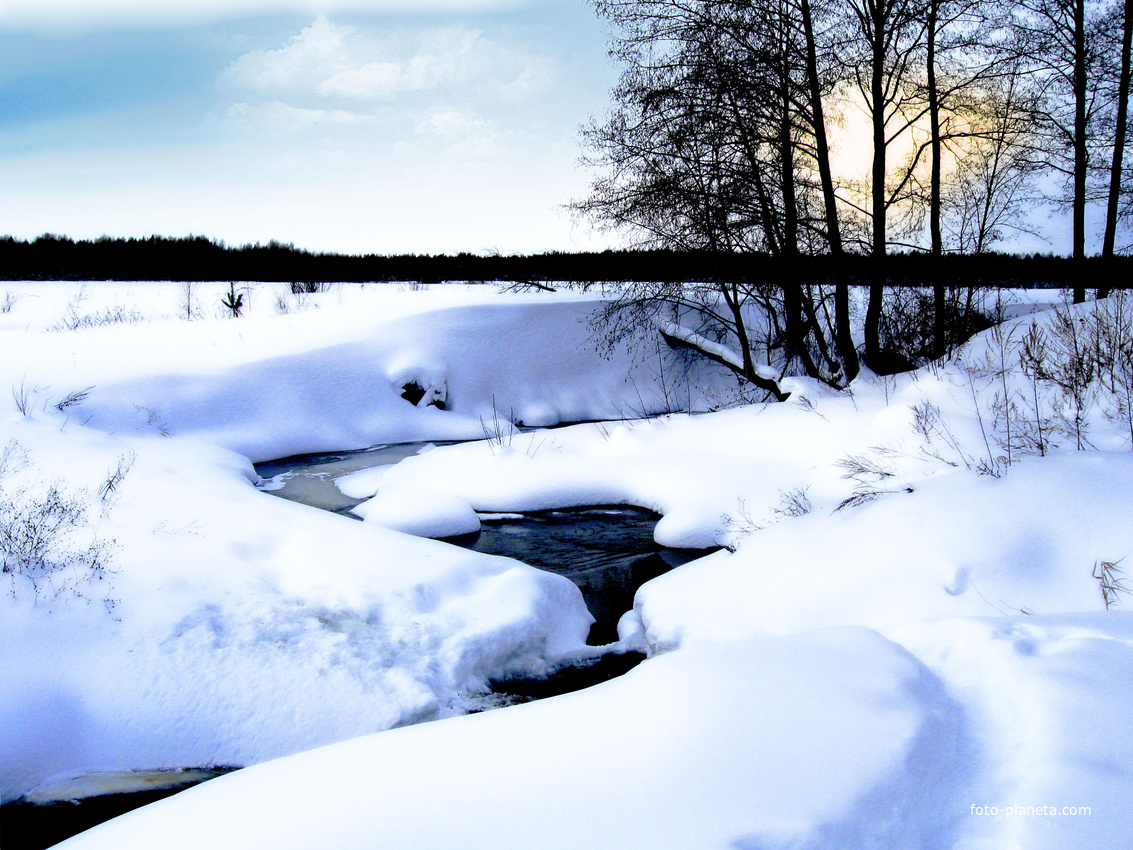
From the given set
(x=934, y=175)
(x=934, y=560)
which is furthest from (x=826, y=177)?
(x=934, y=560)

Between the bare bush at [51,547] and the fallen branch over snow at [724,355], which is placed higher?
the fallen branch over snow at [724,355]

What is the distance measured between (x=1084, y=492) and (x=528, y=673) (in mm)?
3450

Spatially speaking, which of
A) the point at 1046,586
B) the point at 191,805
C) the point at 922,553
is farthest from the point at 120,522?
the point at 1046,586

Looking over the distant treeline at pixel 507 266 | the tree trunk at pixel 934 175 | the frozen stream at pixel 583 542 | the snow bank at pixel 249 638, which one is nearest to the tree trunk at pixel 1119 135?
the distant treeline at pixel 507 266

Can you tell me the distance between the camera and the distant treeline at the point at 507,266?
35.3 ft

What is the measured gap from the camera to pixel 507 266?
76.5 ft

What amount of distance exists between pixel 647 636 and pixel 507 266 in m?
19.6

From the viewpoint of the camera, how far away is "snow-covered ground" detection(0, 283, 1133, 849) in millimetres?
1975

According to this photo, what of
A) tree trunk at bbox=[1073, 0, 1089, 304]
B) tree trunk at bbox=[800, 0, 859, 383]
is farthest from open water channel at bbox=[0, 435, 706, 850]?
tree trunk at bbox=[1073, 0, 1089, 304]

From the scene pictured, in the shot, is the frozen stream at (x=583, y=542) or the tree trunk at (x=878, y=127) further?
the tree trunk at (x=878, y=127)

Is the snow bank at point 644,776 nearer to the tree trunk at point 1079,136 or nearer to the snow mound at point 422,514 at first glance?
the snow mound at point 422,514

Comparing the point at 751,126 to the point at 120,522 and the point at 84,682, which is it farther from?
the point at 84,682

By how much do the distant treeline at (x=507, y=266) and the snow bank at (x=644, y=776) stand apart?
8873 millimetres

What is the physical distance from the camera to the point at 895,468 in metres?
6.47
